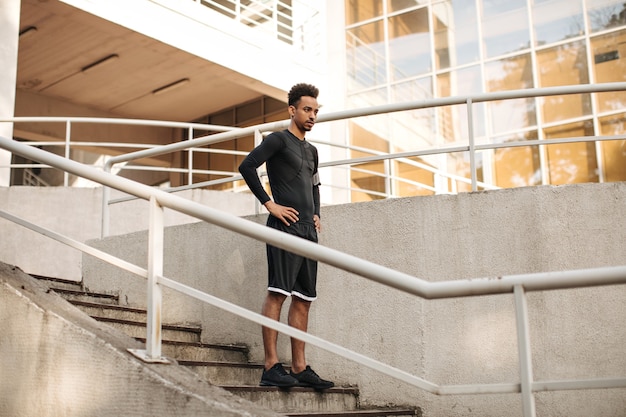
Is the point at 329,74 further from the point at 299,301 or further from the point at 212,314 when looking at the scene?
the point at 299,301

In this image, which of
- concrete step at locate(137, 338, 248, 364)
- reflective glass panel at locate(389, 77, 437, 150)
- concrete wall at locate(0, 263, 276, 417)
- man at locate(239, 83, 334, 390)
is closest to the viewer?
concrete wall at locate(0, 263, 276, 417)

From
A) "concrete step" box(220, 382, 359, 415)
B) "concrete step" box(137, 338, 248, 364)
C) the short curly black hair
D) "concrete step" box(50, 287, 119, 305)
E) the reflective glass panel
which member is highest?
the reflective glass panel

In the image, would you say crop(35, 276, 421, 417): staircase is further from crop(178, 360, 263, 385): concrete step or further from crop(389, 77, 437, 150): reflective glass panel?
crop(389, 77, 437, 150): reflective glass panel

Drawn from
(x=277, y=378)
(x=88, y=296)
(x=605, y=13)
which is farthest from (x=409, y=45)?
(x=277, y=378)

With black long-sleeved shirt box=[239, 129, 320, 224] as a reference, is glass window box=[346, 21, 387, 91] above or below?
above

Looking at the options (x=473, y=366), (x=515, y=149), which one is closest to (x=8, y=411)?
(x=473, y=366)

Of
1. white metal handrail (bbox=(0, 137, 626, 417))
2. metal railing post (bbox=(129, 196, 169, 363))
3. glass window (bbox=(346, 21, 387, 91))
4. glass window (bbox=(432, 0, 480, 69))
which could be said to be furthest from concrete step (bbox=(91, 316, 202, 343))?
glass window (bbox=(346, 21, 387, 91))

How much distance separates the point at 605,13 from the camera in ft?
50.0

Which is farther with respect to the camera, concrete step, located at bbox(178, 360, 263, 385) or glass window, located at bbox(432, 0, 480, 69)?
glass window, located at bbox(432, 0, 480, 69)

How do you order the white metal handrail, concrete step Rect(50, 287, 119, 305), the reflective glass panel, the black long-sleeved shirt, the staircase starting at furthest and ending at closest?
the reflective glass panel < concrete step Rect(50, 287, 119, 305) < the black long-sleeved shirt < the staircase < the white metal handrail

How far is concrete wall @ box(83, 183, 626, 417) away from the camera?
5504 mm

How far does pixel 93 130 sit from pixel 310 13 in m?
5.69

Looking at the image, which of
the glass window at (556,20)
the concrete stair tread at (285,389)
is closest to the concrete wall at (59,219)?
Result: the concrete stair tread at (285,389)

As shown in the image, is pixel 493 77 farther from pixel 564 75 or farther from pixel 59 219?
pixel 59 219
